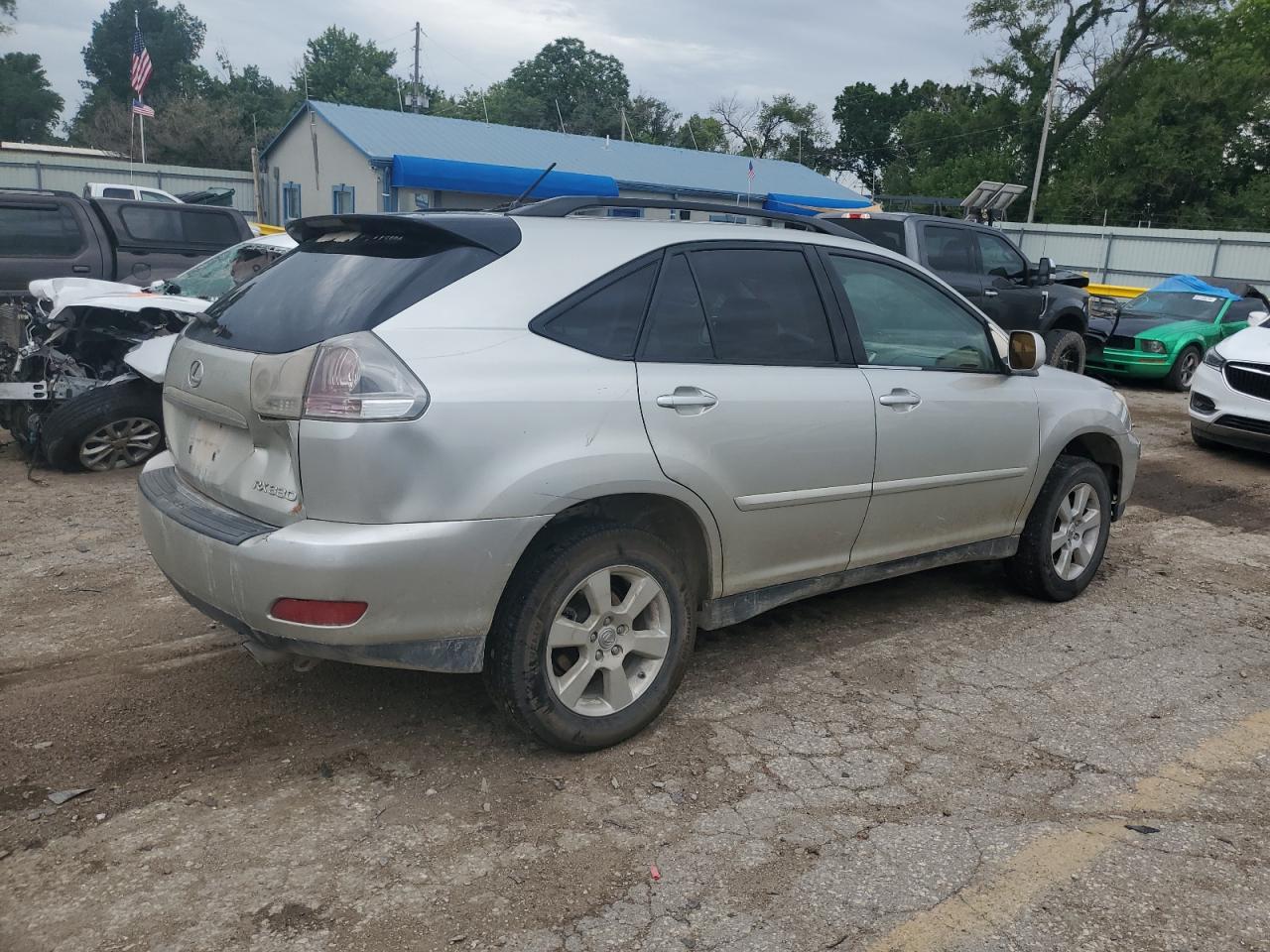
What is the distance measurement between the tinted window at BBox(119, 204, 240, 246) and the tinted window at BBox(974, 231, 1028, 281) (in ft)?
27.4

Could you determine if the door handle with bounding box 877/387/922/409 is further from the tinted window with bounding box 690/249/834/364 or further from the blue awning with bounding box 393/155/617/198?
the blue awning with bounding box 393/155/617/198

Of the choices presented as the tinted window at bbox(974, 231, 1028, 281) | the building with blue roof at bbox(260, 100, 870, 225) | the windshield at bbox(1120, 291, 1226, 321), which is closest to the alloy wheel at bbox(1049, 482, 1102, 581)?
the tinted window at bbox(974, 231, 1028, 281)

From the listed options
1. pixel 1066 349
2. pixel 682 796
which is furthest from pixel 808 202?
pixel 682 796

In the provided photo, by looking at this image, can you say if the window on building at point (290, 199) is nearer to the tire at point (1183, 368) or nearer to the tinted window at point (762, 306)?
the tire at point (1183, 368)

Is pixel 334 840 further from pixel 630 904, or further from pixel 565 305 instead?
pixel 565 305

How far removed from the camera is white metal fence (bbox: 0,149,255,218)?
28.2 metres

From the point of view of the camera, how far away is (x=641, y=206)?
3895mm

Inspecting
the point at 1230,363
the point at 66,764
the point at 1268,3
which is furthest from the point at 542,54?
the point at 66,764

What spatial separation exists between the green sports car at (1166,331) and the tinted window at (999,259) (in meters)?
2.60

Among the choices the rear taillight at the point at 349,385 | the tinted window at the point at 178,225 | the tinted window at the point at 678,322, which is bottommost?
the rear taillight at the point at 349,385

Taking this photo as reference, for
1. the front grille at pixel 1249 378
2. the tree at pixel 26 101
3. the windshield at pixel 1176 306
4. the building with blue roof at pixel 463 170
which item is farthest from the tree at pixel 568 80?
the front grille at pixel 1249 378

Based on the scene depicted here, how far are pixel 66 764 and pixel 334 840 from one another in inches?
39.5

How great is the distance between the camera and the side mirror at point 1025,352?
14.5 ft

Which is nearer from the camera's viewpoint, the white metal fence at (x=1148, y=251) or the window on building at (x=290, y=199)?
the white metal fence at (x=1148, y=251)
